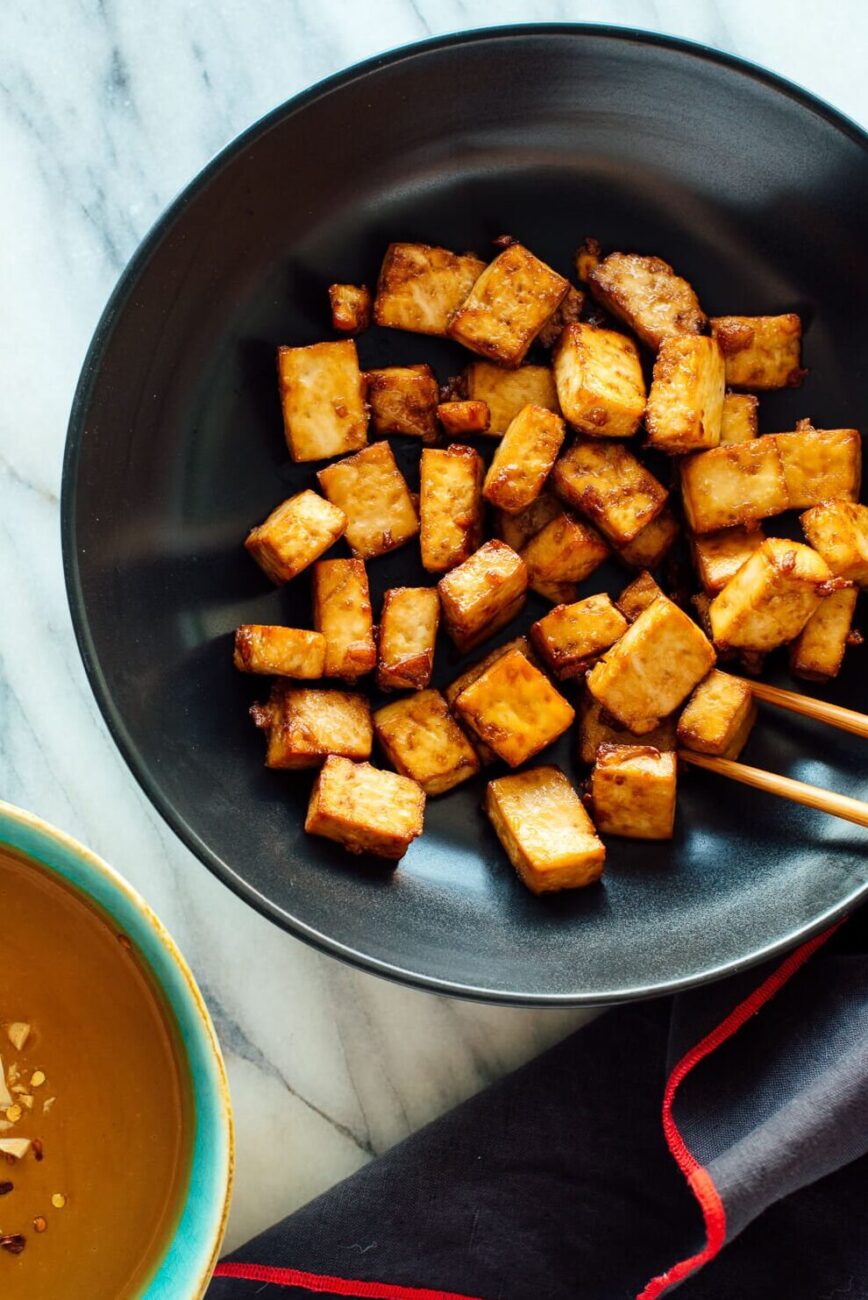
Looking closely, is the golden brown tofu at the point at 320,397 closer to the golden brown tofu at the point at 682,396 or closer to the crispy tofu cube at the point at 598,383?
the crispy tofu cube at the point at 598,383

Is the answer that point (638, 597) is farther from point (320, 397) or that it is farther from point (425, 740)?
point (320, 397)

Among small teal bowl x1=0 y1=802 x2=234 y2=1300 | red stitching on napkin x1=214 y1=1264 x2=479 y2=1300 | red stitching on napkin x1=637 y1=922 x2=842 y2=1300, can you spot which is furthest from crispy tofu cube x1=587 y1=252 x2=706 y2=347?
red stitching on napkin x1=214 y1=1264 x2=479 y2=1300

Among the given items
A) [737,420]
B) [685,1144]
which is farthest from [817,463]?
[685,1144]

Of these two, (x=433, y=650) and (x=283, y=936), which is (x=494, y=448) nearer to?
(x=433, y=650)

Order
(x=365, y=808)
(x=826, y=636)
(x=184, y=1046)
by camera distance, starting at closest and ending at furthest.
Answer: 1. (x=184, y=1046)
2. (x=365, y=808)
3. (x=826, y=636)

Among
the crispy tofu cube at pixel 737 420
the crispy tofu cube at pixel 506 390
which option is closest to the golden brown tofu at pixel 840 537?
the crispy tofu cube at pixel 737 420

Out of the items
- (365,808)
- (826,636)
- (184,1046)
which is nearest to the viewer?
(184,1046)

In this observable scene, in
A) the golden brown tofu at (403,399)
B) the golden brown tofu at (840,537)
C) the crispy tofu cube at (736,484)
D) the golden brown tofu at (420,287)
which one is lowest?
the golden brown tofu at (840,537)
